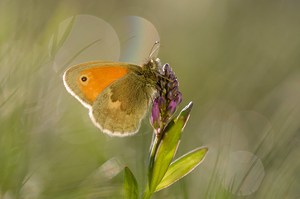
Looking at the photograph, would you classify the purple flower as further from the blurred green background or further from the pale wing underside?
the pale wing underside

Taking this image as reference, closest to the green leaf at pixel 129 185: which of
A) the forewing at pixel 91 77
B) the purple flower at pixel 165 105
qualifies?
the purple flower at pixel 165 105

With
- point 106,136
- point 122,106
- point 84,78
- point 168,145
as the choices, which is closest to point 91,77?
point 84,78

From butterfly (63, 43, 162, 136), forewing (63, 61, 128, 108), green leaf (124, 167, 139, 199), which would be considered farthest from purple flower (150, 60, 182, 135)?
forewing (63, 61, 128, 108)

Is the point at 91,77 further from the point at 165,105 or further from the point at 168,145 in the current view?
the point at 168,145

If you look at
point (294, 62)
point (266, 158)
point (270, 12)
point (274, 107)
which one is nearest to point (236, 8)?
point (270, 12)

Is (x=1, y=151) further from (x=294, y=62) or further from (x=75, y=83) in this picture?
(x=294, y=62)
